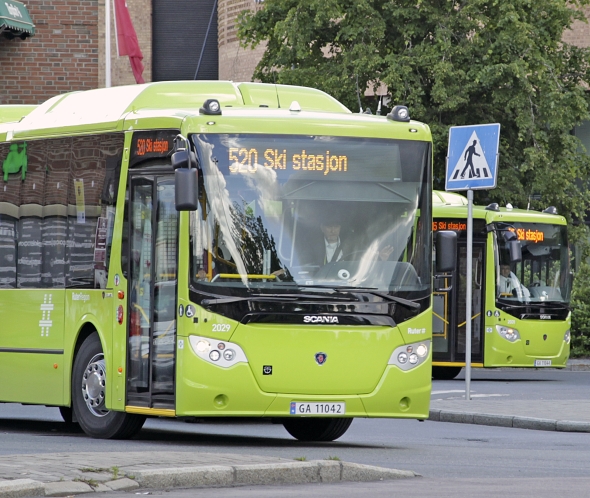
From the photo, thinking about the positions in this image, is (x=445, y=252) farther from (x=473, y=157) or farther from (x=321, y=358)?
(x=473, y=157)

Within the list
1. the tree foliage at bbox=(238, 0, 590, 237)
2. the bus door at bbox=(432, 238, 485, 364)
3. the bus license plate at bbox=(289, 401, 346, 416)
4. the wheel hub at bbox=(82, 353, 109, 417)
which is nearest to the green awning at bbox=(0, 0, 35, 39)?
the tree foliage at bbox=(238, 0, 590, 237)

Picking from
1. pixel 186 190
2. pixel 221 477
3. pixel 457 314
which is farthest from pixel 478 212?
pixel 221 477

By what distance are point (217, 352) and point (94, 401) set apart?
1659mm

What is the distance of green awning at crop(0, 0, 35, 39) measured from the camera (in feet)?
111

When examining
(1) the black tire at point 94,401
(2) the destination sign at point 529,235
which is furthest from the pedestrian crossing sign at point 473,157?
(2) the destination sign at point 529,235

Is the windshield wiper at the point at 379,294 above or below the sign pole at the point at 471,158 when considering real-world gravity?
below

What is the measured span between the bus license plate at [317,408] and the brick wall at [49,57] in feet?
77.6

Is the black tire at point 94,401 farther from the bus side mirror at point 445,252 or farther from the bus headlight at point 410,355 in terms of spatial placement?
the bus side mirror at point 445,252

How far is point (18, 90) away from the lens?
115 feet

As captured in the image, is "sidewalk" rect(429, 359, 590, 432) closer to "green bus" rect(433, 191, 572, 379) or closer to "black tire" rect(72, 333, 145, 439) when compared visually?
"black tire" rect(72, 333, 145, 439)

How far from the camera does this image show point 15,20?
3406 cm

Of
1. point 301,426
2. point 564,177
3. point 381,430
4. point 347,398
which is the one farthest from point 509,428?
point 564,177

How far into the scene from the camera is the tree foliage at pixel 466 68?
30.5 meters

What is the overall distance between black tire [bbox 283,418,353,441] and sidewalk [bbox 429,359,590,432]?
331cm
